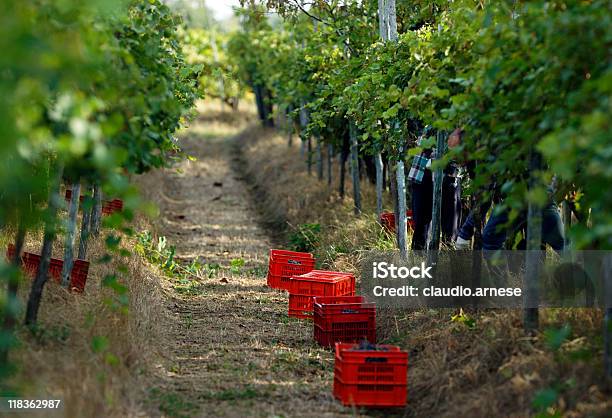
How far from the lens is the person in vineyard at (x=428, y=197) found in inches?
371

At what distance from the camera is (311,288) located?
366 inches

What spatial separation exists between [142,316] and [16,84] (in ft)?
13.6

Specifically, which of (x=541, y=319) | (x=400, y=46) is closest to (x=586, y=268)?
(x=541, y=319)

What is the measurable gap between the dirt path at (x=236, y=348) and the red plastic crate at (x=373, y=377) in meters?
0.17

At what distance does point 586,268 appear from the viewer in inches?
292

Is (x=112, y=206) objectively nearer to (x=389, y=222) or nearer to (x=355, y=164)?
(x=355, y=164)

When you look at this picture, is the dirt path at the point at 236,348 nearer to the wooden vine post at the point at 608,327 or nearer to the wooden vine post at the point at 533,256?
the wooden vine post at the point at 533,256

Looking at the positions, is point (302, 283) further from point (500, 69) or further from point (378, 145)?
point (500, 69)

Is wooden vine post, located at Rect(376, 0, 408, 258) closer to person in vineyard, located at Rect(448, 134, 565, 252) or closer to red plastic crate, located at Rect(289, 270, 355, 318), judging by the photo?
red plastic crate, located at Rect(289, 270, 355, 318)

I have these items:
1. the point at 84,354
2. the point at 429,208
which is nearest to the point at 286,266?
the point at 429,208

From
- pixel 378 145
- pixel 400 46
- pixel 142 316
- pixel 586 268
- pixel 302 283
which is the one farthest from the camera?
pixel 378 145

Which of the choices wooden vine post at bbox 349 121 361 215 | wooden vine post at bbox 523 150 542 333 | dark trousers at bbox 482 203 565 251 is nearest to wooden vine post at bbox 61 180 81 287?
dark trousers at bbox 482 203 565 251

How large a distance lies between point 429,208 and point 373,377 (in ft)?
12.2

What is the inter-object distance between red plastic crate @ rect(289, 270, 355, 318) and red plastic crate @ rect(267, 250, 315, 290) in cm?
133
